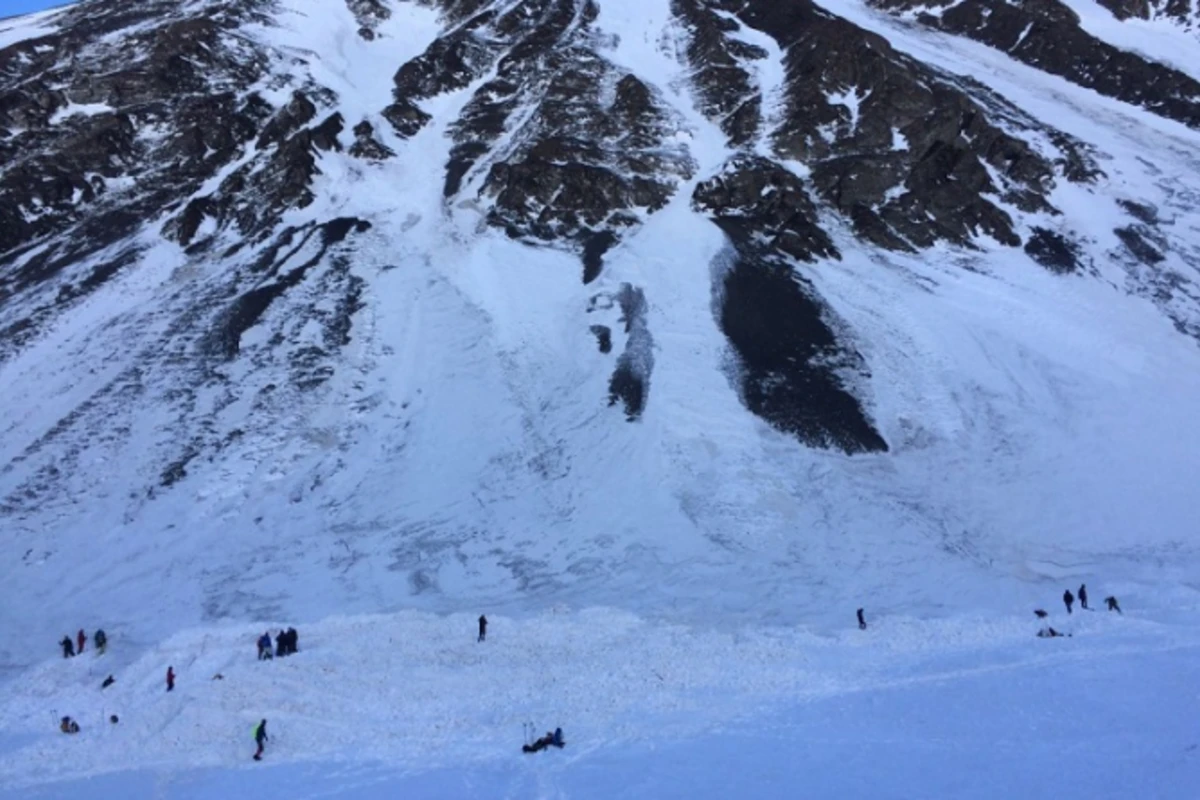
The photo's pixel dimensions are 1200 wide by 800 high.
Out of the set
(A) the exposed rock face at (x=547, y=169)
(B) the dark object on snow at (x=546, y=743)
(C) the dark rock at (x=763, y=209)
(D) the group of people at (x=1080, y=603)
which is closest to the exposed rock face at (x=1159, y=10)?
(A) the exposed rock face at (x=547, y=169)

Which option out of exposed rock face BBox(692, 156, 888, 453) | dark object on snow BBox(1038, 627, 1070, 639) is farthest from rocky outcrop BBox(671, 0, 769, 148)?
dark object on snow BBox(1038, 627, 1070, 639)

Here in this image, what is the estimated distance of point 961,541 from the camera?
36.5m

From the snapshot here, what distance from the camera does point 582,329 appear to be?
51344 mm

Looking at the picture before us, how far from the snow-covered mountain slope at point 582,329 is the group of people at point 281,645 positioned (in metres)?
3.41

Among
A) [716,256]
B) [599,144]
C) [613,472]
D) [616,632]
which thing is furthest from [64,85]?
[616,632]

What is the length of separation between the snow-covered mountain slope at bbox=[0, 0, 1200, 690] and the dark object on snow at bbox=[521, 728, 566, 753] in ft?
35.1

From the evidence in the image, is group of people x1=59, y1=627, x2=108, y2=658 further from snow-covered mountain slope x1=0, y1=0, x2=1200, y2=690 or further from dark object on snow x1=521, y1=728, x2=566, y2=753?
dark object on snow x1=521, y1=728, x2=566, y2=753

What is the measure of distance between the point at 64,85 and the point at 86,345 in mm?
41083

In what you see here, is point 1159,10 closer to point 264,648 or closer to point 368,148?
point 368,148

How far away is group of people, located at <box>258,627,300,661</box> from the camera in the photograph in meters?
28.7

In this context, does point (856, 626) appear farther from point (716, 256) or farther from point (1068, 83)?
point (1068, 83)

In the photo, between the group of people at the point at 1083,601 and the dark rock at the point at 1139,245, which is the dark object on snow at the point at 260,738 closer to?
the group of people at the point at 1083,601

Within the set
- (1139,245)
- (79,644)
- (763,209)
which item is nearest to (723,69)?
(763,209)

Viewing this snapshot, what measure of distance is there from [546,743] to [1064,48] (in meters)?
91.7
